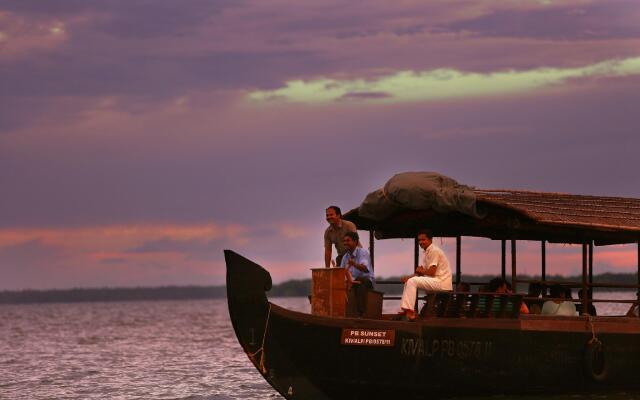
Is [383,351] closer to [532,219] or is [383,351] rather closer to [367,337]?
[367,337]

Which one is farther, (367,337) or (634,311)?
(634,311)

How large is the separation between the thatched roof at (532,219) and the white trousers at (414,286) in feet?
4.18

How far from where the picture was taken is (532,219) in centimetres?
1612

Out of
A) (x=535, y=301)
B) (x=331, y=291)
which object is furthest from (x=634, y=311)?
(x=331, y=291)

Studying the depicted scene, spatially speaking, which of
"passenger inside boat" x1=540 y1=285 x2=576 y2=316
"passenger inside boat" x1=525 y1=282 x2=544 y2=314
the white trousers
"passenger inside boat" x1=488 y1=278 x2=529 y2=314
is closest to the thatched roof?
"passenger inside boat" x1=488 y1=278 x2=529 y2=314

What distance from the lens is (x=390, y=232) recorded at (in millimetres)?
19109

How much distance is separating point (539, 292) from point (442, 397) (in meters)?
3.28

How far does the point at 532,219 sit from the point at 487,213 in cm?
78

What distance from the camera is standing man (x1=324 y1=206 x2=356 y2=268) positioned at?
16438 mm

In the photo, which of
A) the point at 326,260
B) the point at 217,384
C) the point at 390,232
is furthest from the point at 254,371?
the point at 326,260

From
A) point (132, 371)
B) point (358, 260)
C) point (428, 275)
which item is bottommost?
point (132, 371)

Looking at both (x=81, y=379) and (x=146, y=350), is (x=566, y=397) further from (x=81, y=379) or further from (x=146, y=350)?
(x=146, y=350)

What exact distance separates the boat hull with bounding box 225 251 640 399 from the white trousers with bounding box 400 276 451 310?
29cm

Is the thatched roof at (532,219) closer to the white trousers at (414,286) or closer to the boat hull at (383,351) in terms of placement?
the white trousers at (414,286)
